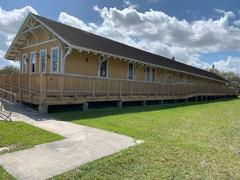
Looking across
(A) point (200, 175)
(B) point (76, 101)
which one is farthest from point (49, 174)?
(B) point (76, 101)

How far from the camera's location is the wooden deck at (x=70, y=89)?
36.9 ft

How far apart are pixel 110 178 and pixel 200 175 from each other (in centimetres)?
164

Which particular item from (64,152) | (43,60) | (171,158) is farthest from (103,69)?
(171,158)

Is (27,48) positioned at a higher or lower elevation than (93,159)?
higher

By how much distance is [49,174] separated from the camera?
175 inches

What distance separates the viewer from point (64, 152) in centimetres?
568

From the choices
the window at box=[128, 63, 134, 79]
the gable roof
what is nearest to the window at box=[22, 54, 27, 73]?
the gable roof

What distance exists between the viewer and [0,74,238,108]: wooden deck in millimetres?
11242

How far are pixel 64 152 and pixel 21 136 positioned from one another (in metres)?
1.79

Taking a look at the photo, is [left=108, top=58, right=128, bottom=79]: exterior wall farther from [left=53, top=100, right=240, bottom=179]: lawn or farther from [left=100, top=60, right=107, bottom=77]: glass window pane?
[left=53, top=100, right=240, bottom=179]: lawn

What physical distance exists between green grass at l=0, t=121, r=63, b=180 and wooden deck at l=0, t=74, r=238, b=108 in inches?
121

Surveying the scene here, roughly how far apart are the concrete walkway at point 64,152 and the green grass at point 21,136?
0.30 meters

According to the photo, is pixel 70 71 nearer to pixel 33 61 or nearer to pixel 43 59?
pixel 43 59

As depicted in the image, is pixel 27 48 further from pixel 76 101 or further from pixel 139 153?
pixel 139 153
